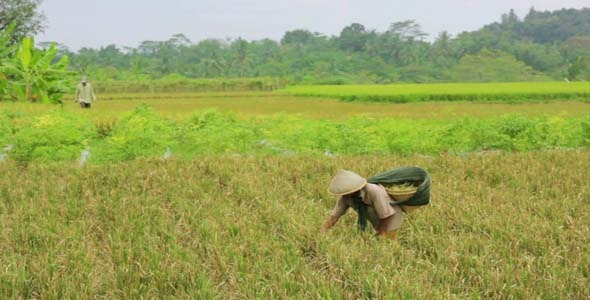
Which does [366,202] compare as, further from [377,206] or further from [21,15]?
[21,15]

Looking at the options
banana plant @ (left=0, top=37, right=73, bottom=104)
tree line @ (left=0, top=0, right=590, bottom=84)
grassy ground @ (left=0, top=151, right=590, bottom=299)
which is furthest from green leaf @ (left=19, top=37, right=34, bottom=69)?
tree line @ (left=0, top=0, right=590, bottom=84)

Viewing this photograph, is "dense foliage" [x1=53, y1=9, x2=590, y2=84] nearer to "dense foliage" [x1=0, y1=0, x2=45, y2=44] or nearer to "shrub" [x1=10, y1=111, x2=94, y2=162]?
"dense foliage" [x1=0, y1=0, x2=45, y2=44]

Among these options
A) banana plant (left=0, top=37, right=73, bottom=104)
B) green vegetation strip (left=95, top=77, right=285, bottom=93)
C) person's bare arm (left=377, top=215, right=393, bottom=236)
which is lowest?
green vegetation strip (left=95, top=77, right=285, bottom=93)

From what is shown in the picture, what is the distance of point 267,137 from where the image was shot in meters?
9.09

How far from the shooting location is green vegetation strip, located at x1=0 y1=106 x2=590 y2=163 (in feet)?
25.0

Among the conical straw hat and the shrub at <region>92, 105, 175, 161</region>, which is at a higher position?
the conical straw hat

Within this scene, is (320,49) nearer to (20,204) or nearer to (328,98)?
(328,98)

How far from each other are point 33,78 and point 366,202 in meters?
1.99

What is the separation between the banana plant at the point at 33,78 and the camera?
2398mm

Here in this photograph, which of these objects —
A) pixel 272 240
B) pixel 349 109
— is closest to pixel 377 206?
pixel 272 240

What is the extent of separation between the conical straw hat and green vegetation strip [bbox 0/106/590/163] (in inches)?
182

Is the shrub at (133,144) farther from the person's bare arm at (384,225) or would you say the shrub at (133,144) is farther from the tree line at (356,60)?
the tree line at (356,60)

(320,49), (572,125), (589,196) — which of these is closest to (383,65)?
(320,49)

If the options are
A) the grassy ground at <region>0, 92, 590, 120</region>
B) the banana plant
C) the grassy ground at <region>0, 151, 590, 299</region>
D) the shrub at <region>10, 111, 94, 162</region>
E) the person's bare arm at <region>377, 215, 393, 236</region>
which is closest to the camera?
the banana plant
